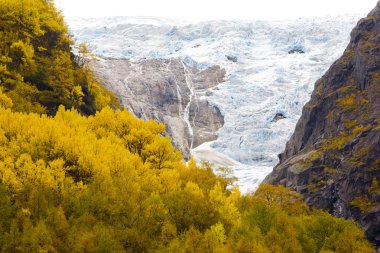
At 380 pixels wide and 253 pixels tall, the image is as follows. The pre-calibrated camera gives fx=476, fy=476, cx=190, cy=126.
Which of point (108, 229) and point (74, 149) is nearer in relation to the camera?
point (108, 229)

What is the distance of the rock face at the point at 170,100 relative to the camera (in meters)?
167

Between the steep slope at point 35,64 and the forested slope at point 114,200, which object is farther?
the steep slope at point 35,64

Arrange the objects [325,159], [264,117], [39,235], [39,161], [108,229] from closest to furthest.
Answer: [39,235], [108,229], [39,161], [325,159], [264,117]

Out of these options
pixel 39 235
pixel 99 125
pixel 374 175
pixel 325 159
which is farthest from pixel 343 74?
pixel 39 235

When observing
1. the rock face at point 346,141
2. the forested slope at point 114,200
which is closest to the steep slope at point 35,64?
the forested slope at point 114,200

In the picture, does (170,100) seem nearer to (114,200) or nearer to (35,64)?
(35,64)

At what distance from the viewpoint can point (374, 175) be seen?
2060 inches

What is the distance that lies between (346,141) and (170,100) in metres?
132

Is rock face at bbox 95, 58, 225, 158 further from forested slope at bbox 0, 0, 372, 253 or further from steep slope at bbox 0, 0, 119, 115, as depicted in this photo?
forested slope at bbox 0, 0, 372, 253

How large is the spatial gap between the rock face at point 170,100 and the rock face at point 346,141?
77.3 meters

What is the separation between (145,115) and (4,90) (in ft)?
375

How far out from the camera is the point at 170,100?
191125 mm

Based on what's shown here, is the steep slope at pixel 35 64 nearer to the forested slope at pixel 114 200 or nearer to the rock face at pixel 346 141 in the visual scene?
the forested slope at pixel 114 200

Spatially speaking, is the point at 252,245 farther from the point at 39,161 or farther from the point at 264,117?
the point at 264,117
